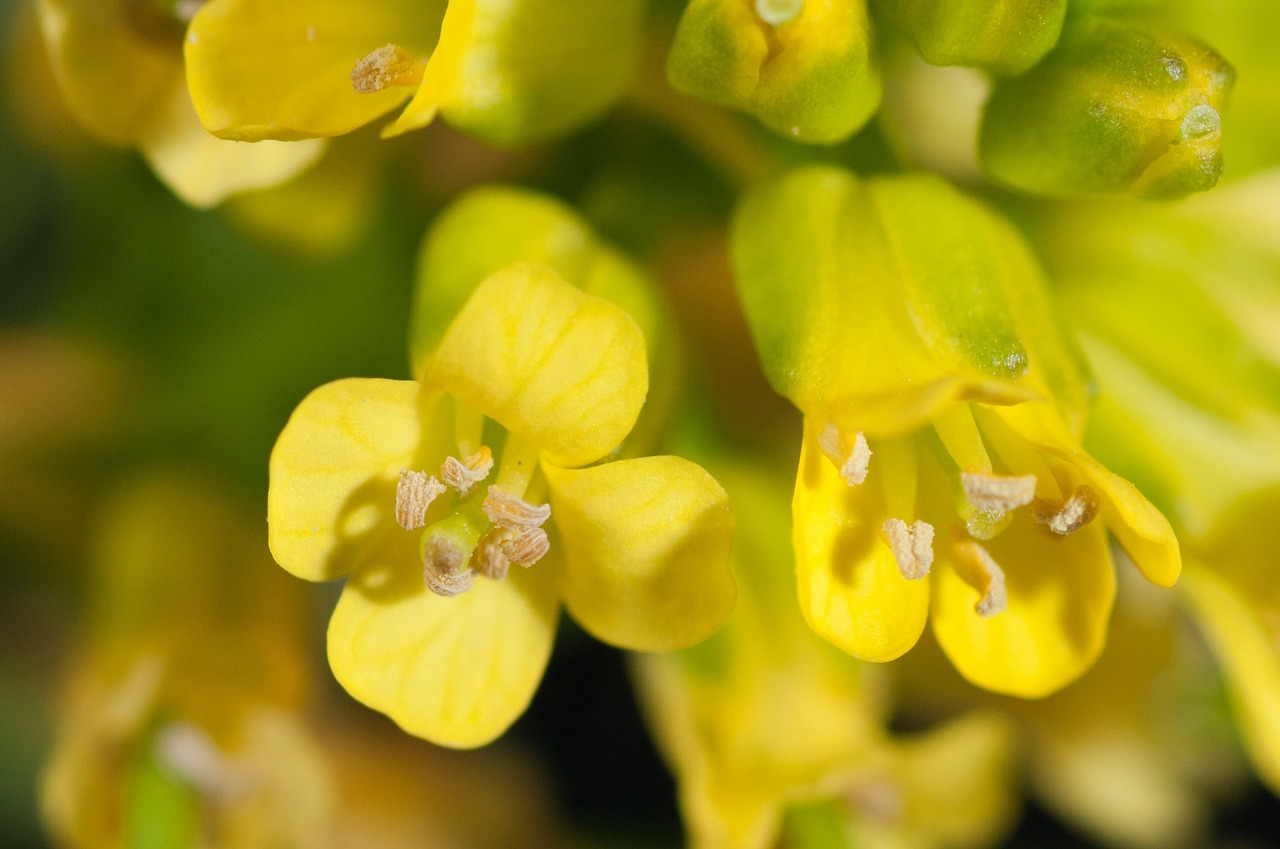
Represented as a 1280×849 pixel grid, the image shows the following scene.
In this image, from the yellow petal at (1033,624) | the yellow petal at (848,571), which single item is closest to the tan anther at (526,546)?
the yellow petal at (848,571)

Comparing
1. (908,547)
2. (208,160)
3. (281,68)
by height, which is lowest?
(908,547)

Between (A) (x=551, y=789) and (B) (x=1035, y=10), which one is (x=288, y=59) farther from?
(A) (x=551, y=789)

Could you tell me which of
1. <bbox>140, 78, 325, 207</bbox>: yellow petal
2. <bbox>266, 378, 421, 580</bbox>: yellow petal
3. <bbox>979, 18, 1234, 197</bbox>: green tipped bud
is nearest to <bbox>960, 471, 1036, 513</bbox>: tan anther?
<bbox>979, 18, 1234, 197</bbox>: green tipped bud

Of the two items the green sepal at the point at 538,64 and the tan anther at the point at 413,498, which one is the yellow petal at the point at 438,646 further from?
the green sepal at the point at 538,64

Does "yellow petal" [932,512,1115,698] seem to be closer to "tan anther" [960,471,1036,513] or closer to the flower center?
"tan anther" [960,471,1036,513]

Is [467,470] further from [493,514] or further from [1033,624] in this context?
[1033,624]

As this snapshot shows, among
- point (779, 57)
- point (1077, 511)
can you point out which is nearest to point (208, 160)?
point (779, 57)

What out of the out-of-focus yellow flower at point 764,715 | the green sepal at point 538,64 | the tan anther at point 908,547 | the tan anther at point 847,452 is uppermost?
the green sepal at point 538,64
